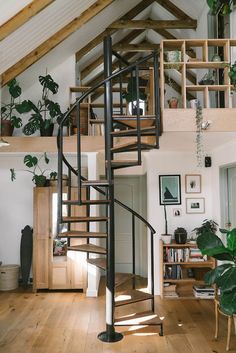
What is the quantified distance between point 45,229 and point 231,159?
326 cm

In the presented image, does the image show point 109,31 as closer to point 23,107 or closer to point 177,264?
point 23,107

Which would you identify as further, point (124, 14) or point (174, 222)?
point (124, 14)

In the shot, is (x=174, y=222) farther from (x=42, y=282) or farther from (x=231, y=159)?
(x=42, y=282)

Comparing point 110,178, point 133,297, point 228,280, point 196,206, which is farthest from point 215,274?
point 196,206

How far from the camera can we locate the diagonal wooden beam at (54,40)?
4.92 m

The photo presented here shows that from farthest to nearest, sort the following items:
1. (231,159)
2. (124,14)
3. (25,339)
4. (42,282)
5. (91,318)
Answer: (124,14), (42,282), (231,159), (91,318), (25,339)

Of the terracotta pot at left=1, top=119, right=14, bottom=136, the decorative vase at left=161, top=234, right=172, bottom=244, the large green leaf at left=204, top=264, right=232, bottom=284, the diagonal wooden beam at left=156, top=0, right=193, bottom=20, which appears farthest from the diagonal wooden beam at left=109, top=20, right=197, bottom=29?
the large green leaf at left=204, top=264, right=232, bottom=284

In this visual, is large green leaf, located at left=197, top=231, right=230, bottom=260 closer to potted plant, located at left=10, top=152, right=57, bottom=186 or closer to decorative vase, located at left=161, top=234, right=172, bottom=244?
decorative vase, located at left=161, top=234, right=172, bottom=244

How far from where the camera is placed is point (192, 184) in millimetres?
5379

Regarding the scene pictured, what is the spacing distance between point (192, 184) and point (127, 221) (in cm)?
200

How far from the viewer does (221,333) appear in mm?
3680

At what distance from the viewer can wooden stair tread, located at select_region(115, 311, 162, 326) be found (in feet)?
12.0

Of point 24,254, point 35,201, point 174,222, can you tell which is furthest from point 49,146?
point 174,222

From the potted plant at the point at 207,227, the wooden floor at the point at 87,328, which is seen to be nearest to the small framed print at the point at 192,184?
the potted plant at the point at 207,227
